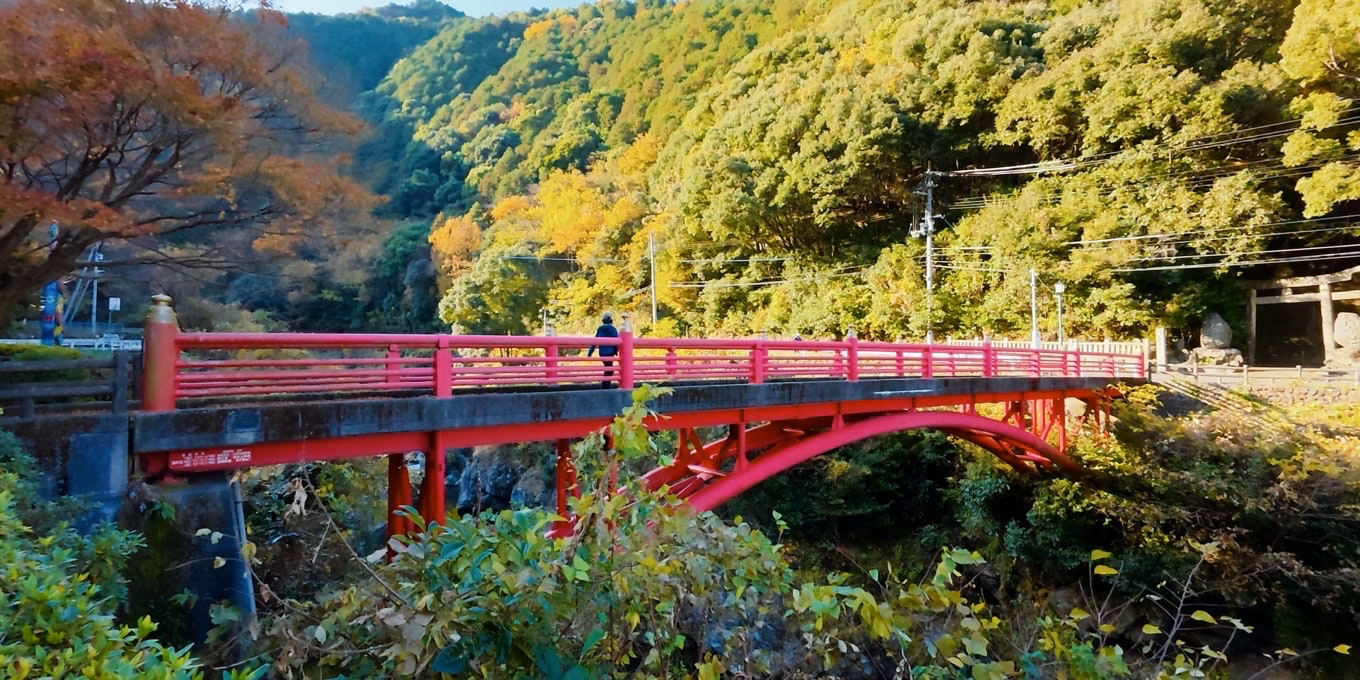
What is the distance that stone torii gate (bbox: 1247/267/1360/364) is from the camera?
16828mm

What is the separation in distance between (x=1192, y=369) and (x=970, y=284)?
713 centimetres

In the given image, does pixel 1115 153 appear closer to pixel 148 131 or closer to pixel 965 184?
pixel 965 184

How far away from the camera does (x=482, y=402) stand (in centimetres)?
477

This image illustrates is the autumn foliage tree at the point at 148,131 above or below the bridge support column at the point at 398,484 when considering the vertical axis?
above

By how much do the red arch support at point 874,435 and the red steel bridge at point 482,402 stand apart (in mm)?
25

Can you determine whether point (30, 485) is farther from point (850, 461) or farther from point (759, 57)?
point (759, 57)

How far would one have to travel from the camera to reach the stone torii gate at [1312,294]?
16828mm

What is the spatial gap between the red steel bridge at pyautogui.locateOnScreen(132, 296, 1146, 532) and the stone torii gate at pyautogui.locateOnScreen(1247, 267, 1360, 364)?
46.3ft

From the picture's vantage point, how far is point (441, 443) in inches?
181

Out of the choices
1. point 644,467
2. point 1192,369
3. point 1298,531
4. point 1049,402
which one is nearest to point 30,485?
point 644,467

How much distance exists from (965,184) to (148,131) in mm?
24844

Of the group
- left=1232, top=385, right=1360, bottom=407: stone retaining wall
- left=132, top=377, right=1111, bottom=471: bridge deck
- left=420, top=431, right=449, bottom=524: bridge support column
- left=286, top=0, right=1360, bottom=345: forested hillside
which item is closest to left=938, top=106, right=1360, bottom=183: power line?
left=286, top=0, right=1360, bottom=345: forested hillside

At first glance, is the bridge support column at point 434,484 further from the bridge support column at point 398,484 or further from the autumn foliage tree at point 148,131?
the autumn foliage tree at point 148,131

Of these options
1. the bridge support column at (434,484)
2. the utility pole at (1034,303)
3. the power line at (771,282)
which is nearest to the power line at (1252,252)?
the utility pole at (1034,303)
